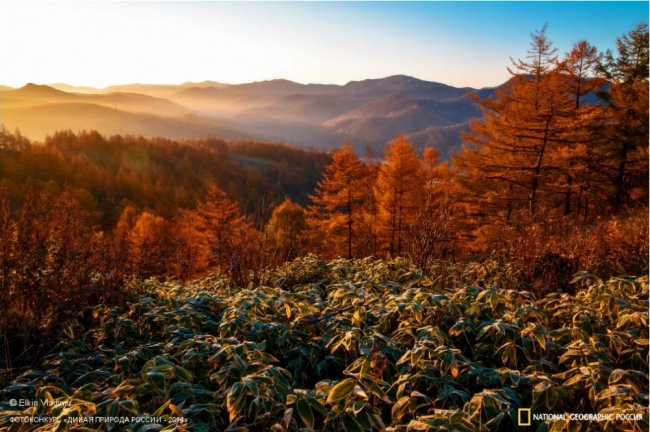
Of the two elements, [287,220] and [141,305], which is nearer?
[141,305]

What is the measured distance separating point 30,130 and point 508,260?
218 m

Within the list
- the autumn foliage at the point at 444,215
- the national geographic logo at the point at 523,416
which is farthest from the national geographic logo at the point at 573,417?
the autumn foliage at the point at 444,215

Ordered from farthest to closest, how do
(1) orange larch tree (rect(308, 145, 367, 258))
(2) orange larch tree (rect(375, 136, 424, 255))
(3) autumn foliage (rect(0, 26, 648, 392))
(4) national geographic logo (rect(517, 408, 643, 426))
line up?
(1) orange larch tree (rect(308, 145, 367, 258))
(2) orange larch tree (rect(375, 136, 424, 255))
(3) autumn foliage (rect(0, 26, 648, 392))
(4) national geographic logo (rect(517, 408, 643, 426))

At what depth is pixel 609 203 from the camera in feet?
68.1

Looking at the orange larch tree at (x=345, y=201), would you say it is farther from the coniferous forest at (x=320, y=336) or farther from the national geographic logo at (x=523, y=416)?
the national geographic logo at (x=523, y=416)

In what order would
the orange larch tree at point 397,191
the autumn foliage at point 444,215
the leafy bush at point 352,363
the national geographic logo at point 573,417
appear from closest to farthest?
the national geographic logo at point 573,417
the leafy bush at point 352,363
the autumn foliage at point 444,215
the orange larch tree at point 397,191

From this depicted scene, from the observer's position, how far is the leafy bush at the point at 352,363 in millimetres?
2127

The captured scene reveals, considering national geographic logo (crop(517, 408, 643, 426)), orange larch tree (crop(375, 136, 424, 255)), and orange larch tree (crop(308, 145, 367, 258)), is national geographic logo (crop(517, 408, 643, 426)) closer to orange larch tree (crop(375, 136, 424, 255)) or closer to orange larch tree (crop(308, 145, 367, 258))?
orange larch tree (crop(375, 136, 424, 255))

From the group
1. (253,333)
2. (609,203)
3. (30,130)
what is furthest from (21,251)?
(30,130)

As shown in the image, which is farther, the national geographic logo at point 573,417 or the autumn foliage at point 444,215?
the autumn foliage at point 444,215

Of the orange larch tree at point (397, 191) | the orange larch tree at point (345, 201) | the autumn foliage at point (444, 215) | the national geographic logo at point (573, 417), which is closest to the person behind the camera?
the national geographic logo at point (573, 417)

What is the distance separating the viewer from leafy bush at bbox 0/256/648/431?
2127 mm

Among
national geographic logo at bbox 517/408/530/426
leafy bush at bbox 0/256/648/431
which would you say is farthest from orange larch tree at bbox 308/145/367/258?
national geographic logo at bbox 517/408/530/426

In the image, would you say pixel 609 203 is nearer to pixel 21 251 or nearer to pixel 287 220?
pixel 287 220
